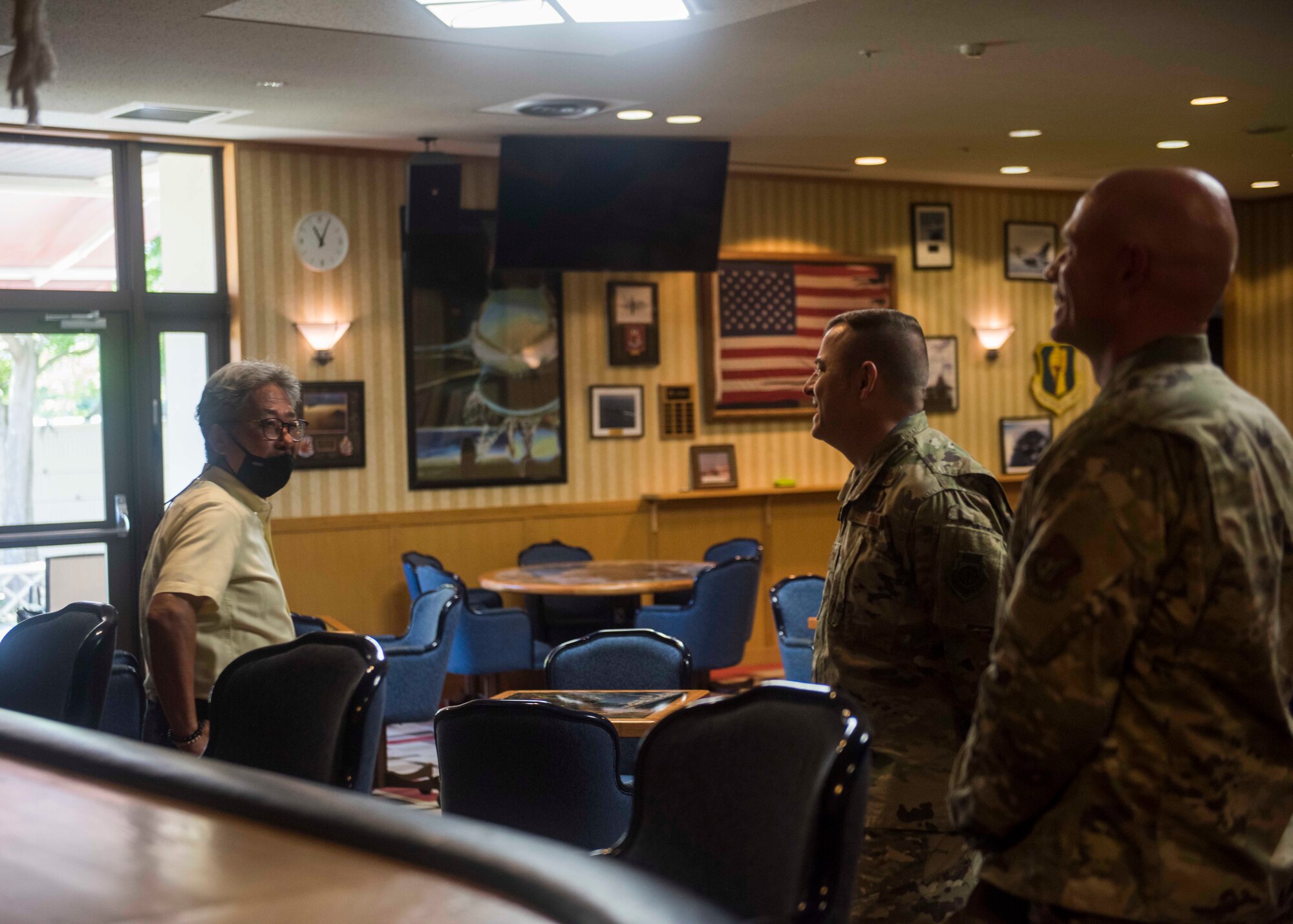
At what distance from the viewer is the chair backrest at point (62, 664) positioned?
3.29 meters

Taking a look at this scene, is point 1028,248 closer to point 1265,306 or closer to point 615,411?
point 1265,306

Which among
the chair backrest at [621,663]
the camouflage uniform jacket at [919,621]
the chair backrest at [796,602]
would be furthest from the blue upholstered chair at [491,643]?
the camouflage uniform jacket at [919,621]

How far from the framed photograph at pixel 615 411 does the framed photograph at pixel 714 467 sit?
0.46m

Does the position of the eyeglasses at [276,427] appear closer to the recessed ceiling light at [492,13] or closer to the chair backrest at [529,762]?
the chair backrest at [529,762]

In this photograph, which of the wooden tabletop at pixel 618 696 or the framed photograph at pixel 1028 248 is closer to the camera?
the wooden tabletop at pixel 618 696

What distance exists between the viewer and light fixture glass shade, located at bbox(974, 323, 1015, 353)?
10.7m

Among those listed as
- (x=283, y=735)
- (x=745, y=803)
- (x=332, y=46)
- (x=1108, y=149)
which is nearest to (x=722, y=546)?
(x=1108, y=149)

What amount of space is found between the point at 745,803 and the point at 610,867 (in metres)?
0.58

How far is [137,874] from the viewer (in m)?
1.45

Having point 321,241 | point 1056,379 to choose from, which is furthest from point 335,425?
point 1056,379

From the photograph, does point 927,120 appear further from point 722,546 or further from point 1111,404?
point 1111,404

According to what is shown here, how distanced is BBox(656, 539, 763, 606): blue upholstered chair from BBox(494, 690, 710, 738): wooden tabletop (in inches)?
176

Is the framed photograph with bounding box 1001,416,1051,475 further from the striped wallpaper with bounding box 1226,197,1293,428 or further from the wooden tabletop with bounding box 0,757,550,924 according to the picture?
the wooden tabletop with bounding box 0,757,550,924

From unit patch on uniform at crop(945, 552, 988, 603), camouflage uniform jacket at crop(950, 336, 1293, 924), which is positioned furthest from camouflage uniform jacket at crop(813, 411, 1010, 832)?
camouflage uniform jacket at crop(950, 336, 1293, 924)
